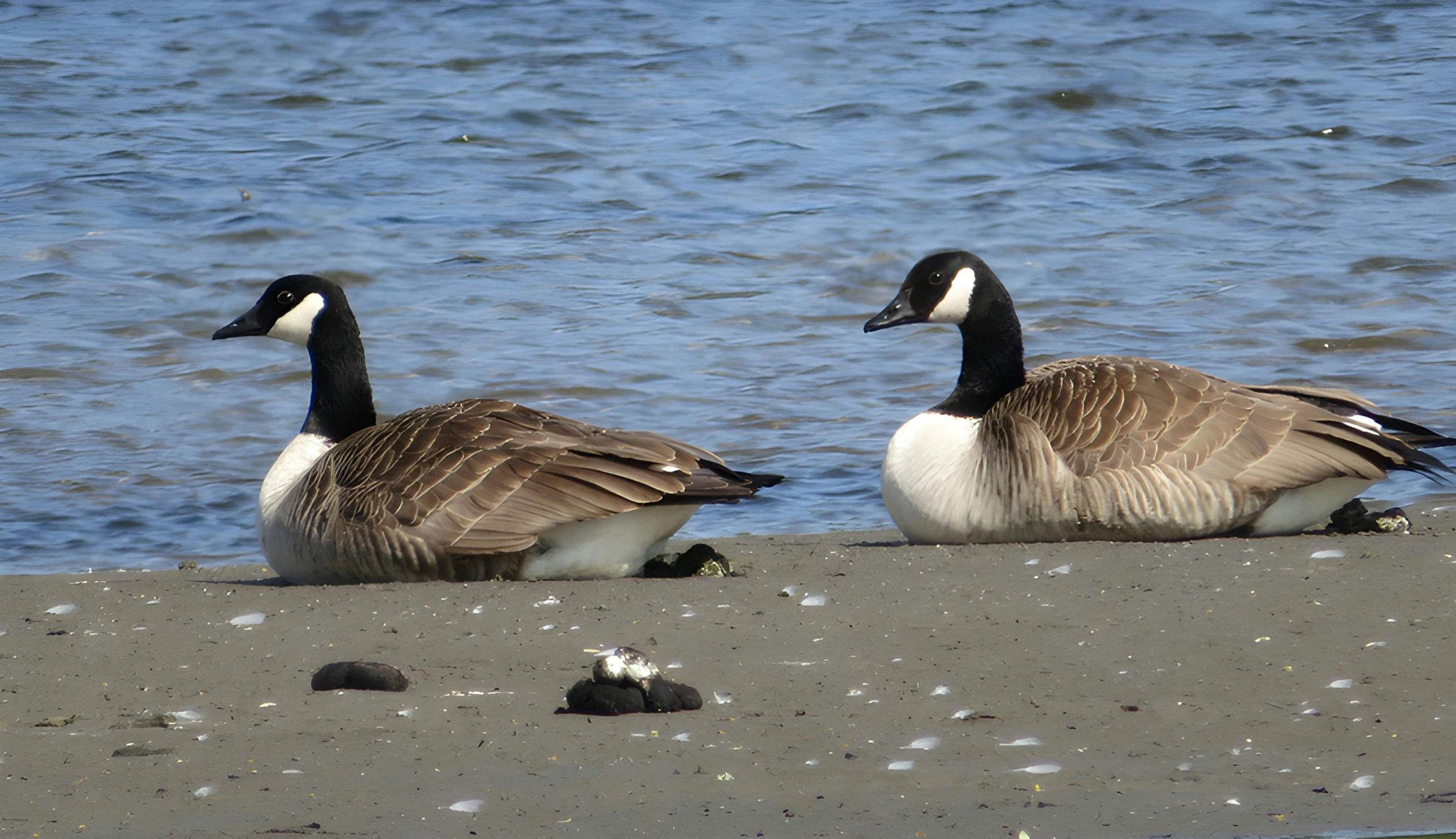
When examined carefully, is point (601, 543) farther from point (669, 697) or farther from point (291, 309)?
point (291, 309)

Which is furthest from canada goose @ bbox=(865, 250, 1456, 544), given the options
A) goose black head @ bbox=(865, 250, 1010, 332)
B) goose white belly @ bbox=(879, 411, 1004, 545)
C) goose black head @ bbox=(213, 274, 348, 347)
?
goose black head @ bbox=(213, 274, 348, 347)

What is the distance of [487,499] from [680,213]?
9108 millimetres

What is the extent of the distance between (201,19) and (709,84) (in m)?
7.59

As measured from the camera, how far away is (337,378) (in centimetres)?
743

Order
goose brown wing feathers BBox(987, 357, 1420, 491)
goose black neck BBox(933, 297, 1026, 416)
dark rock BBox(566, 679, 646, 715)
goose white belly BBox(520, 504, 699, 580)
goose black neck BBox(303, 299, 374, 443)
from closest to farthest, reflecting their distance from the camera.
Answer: dark rock BBox(566, 679, 646, 715) < goose white belly BBox(520, 504, 699, 580) < goose brown wing feathers BBox(987, 357, 1420, 491) < goose black neck BBox(303, 299, 374, 443) < goose black neck BBox(933, 297, 1026, 416)

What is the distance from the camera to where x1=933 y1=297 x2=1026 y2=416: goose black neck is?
753 centimetres

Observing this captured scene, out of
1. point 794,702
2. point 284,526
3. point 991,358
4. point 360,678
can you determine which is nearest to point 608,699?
point 794,702

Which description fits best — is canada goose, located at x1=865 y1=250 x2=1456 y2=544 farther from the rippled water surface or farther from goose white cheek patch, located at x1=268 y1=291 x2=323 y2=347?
goose white cheek patch, located at x1=268 y1=291 x2=323 y2=347

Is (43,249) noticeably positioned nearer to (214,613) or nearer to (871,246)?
(871,246)

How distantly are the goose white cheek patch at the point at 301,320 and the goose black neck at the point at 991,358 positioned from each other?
2.66 m

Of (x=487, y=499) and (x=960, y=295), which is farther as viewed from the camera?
(x=960, y=295)

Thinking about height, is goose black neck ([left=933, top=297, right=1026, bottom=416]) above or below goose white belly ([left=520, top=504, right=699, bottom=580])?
above

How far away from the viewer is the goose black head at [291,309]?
751 centimetres

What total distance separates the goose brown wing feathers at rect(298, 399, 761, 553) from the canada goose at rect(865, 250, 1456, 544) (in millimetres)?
1058
